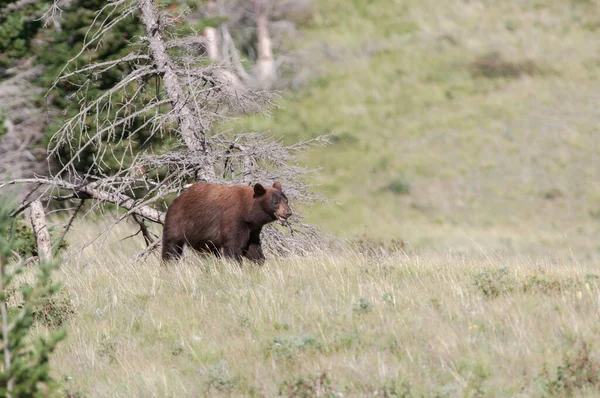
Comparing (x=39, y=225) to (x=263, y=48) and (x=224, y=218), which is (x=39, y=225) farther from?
(x=263, y=48)

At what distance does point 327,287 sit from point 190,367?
2020mm

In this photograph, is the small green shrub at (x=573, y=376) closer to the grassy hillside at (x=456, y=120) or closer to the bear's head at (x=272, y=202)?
the bear's head at (x=272, y=202)

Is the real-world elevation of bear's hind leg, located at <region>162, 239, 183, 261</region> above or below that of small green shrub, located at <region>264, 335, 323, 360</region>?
below

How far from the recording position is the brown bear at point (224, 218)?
958 cm

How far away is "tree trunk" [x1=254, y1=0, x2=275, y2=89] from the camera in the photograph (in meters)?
39.2

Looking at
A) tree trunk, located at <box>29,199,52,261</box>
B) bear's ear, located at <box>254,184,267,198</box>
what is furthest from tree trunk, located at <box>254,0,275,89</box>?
bear's ear, located at <box>254,184,267,198</box>

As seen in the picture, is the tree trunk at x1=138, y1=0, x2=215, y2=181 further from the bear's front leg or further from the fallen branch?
the bear's front leg

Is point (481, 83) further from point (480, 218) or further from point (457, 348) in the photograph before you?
point (457, 348)

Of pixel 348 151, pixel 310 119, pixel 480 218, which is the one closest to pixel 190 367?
pixel 480 218

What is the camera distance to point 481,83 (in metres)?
38.4

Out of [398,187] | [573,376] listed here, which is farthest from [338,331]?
[398,187]

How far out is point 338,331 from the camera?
680cm

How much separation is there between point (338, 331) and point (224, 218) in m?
3.33

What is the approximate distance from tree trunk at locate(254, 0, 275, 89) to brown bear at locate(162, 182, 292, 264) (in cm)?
2887
